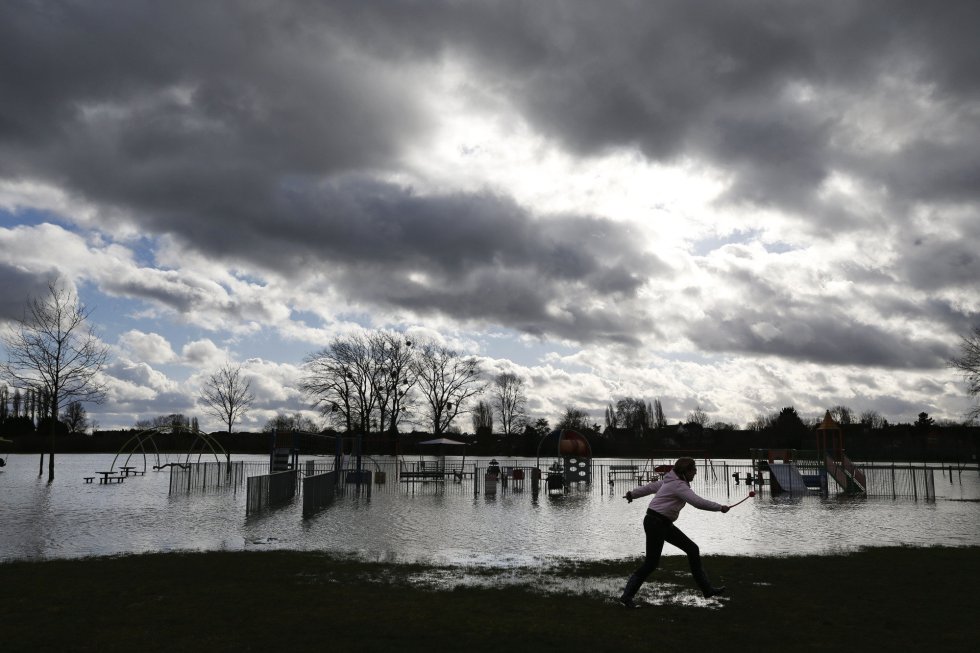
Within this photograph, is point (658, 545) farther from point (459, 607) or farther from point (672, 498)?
point (459, 607)

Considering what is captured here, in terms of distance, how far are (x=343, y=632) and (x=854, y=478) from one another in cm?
3065

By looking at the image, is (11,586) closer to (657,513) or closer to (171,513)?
(657,513)

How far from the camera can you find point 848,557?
1299 centimetres

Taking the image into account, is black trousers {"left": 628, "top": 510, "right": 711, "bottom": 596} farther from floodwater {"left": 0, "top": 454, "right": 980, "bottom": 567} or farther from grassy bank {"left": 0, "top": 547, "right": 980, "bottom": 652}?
floodwater {"left": 0, "top": 454, "right": 980, "bottom": 567}

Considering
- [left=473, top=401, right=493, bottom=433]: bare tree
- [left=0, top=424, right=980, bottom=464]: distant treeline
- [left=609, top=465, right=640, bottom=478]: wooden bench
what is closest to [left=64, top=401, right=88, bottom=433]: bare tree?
[left=0, top=424, right=980, bottom=464]: distant treeline

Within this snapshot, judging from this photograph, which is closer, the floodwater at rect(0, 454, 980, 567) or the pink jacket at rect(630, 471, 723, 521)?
the pink jacket at rect(630, 471, 723, 521)

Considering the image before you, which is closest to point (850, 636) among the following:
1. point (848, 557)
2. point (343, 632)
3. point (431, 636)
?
point (431, 636)

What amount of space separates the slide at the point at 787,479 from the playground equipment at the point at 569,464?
874 centimetres

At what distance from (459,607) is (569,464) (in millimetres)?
28464

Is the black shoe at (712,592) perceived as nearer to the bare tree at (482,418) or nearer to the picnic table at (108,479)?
the picnic table at (108,479)

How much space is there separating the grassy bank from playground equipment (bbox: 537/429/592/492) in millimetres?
21314

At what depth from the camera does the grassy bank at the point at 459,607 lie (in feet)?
23.3

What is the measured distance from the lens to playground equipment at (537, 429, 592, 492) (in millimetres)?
33219

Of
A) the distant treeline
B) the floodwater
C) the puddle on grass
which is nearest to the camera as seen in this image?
the puddle on grass
